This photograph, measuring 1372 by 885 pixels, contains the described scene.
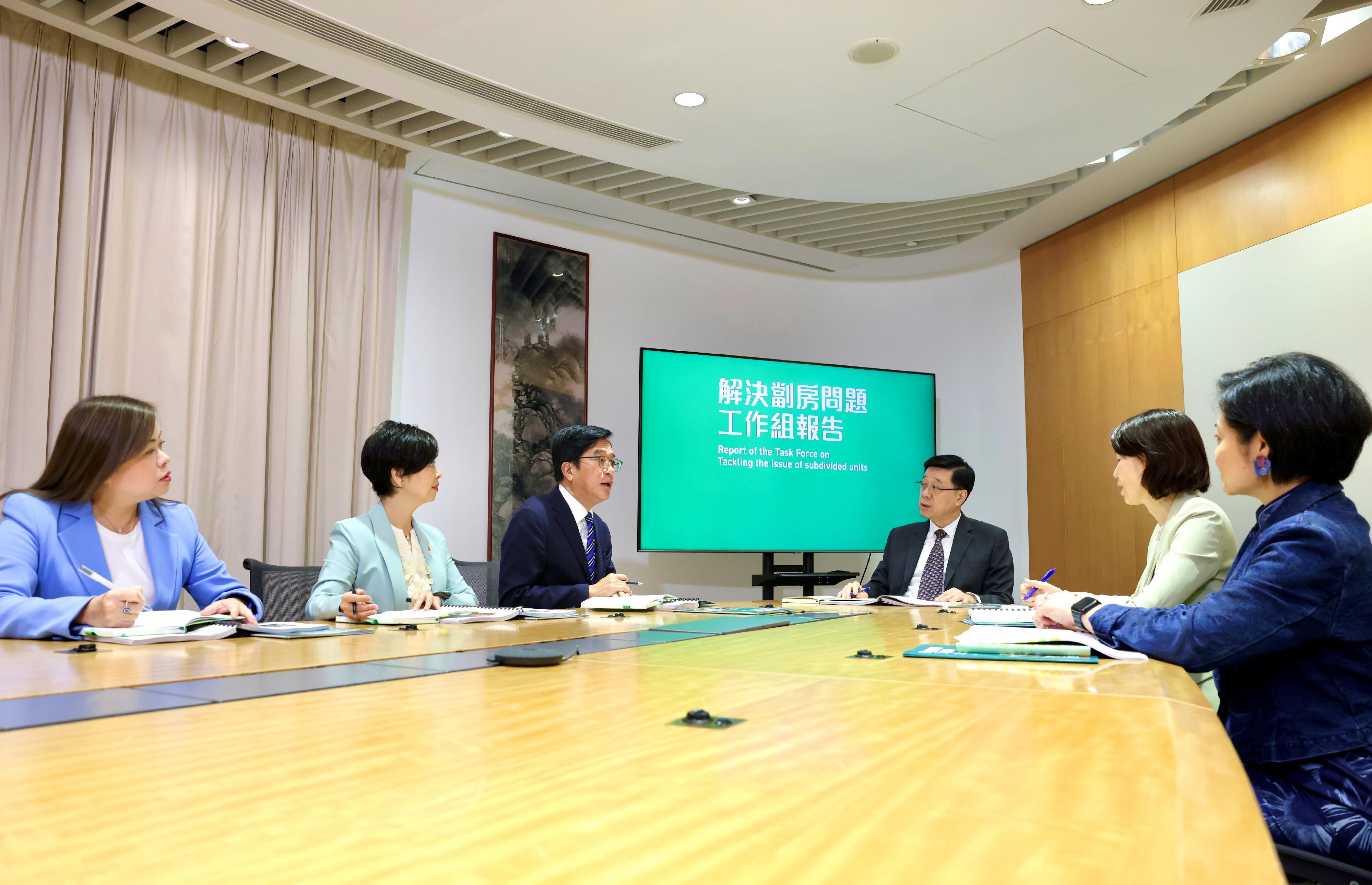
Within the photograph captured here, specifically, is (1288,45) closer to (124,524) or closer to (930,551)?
(930,551)

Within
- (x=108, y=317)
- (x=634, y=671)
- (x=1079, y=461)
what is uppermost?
(x=108, y=317)

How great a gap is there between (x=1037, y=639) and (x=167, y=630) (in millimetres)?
1626

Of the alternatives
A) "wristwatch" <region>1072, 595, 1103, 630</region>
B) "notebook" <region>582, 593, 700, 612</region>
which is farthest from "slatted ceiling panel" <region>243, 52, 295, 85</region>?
"wristwatch" <region>1072, 595, 1103, 630</region>

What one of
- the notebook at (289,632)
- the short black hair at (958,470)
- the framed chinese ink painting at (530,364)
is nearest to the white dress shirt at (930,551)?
the short black hair at (958,470)

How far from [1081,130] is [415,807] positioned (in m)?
4.39

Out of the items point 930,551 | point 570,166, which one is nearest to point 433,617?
point 930,551

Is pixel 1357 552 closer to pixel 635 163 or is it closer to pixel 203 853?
pixel 203 853

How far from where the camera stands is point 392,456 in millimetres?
2914

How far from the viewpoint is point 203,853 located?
469mm

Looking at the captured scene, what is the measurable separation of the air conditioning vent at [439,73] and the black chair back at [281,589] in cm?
194

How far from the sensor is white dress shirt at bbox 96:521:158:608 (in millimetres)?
2145

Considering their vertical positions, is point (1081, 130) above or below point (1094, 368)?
above

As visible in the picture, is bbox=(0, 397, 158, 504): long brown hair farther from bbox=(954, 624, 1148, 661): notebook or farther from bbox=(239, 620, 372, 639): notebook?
bbox=(954, 624, 1148, 661): notebook

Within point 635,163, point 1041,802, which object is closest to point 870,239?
point 635,163
